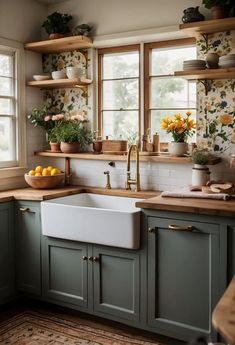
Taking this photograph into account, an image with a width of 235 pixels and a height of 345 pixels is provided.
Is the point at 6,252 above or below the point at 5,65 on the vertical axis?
below

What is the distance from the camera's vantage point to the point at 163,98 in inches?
160

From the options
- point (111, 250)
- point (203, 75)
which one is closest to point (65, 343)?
point (111, 250)

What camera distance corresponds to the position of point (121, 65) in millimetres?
4289

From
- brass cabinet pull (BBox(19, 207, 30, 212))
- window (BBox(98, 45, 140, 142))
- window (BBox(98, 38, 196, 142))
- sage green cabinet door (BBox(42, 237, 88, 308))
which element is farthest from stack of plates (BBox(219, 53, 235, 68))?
brass cabinet pull (BBox(19, 207, 30, 212))

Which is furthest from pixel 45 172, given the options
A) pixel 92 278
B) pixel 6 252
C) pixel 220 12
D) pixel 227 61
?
pixel 220 12

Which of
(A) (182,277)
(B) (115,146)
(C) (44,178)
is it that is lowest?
(A) (182,277)

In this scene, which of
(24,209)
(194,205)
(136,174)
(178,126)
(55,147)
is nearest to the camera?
(194,205)

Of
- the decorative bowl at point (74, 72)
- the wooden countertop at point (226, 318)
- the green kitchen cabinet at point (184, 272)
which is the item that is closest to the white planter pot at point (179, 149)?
the green kitchen cabinet at point (184, 272)

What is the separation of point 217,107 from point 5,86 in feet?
6.59

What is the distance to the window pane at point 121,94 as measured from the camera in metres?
4.23

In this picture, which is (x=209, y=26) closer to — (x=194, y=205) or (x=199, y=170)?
(x=199, y=170)

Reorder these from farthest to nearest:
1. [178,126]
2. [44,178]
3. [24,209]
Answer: [44,178] < [24,209] < [178,126]

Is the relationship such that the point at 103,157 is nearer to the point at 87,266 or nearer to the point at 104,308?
the point at 87,266

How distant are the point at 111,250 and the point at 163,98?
4.92 feet
